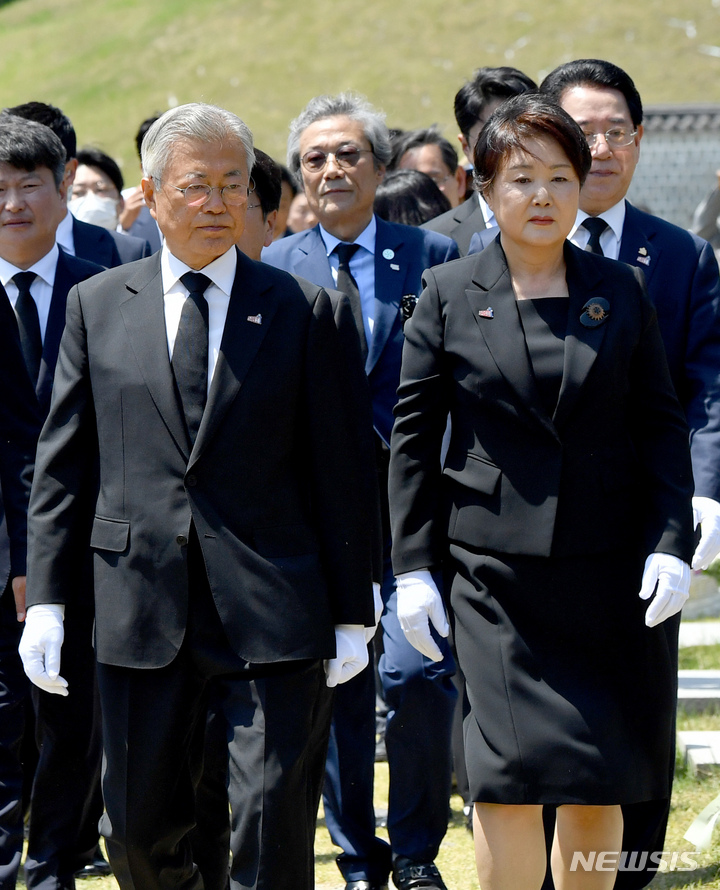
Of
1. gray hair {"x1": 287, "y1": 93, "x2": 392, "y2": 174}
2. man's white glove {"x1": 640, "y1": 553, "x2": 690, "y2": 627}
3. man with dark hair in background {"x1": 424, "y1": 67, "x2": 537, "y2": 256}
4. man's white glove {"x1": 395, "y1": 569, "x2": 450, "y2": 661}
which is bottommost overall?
man's white glove {"x1": 395, "y1": 569, "x2": 450, "y2": 661}

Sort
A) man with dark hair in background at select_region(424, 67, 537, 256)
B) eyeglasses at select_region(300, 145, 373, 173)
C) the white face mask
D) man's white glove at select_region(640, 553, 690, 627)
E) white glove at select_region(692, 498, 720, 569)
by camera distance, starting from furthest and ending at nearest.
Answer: the white face mask < man with dark hair in background at select_region(424, 67, 537, 256) < eyeglasses at select_region(300, 145, 373, 173) < white glove at select_region(692, 498, 720, 569) < man's white glove at select_region(640, 553, 690, 627)

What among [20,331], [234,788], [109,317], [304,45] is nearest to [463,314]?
[109,317]

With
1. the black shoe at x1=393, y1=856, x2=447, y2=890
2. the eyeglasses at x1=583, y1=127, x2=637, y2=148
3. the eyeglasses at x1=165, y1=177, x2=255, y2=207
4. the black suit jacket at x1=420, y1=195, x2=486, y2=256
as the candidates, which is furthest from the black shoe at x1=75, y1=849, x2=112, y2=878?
the eyeglasses at x1=583, y1=127, x2=637, y2=148

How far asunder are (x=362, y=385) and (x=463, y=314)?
31cm

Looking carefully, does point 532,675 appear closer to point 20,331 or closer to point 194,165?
point 194,165

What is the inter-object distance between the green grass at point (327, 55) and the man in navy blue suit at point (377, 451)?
1036 inches

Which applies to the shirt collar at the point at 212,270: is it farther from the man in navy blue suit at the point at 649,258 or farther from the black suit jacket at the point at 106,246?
the black suit jacket at the point at 106,246

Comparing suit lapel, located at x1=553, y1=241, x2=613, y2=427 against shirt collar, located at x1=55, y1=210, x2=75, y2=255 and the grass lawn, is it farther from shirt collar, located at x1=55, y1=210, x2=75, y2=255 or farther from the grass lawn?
shirt collar, located at x1=55, y1=210, x2=75, y2=255

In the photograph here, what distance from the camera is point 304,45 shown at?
38906 millimetres

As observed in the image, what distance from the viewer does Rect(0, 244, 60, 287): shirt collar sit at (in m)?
4.39

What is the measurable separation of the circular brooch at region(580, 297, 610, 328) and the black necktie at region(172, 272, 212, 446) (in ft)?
3.02

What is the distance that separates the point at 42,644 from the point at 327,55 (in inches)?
1446

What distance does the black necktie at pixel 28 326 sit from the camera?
13.9 feet

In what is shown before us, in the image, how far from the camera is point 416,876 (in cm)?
412
